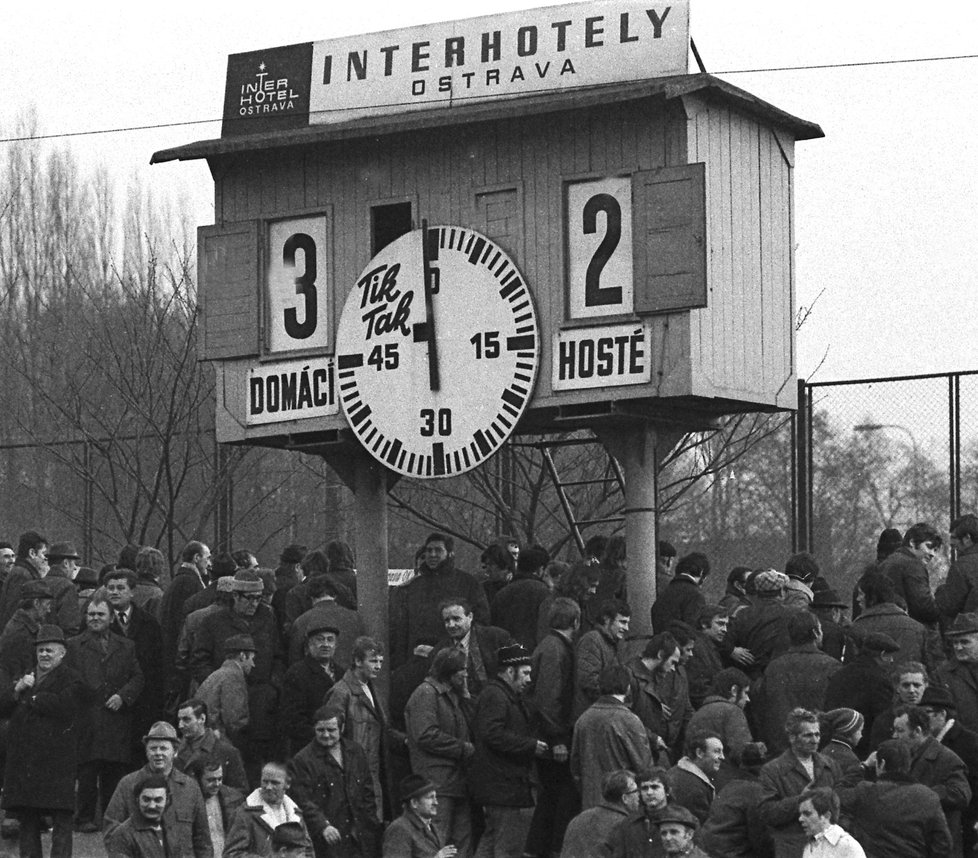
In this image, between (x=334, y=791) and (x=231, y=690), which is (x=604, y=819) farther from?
(x=231, y=690)

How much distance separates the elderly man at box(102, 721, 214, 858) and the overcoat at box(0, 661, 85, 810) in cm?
181

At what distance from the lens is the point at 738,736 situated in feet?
51.4

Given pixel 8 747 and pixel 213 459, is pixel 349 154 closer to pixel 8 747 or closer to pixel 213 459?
pixel 8 747

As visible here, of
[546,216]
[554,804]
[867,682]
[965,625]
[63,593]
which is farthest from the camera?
[63,593]

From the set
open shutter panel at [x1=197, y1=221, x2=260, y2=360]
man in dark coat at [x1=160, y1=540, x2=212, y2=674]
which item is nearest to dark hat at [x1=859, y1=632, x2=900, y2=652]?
man in dark coat at [x1=160, y1=540, x2=212, y2=674]

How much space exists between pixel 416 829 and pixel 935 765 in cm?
343

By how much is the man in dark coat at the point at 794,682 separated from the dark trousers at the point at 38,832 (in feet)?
17.1

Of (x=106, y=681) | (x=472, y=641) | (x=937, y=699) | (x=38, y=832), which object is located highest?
(x=472, y=641)

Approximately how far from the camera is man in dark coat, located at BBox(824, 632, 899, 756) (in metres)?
15.8

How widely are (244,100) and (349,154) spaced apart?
1.06 meters

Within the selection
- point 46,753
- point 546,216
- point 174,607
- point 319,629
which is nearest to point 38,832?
point 46,753

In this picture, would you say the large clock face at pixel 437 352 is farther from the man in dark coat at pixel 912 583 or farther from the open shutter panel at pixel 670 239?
the man in dark coat at pixel 912 583

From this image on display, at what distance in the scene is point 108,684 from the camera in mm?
18281

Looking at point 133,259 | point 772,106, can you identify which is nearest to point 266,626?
point 772,106
